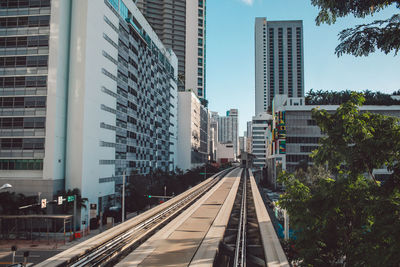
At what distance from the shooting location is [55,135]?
44719mm

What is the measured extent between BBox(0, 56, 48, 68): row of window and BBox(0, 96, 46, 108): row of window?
5.23 metres

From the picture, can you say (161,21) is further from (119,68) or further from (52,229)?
(52,229)

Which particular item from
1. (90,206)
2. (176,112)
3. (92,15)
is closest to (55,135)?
(90,206)

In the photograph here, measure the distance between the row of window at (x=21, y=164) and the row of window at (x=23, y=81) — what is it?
1187cm

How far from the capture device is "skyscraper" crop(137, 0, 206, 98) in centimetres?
15038

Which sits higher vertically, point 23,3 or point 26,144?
point 23,3

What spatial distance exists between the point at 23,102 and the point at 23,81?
11.1ft

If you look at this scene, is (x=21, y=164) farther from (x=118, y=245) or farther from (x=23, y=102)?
(x=118, y=245)

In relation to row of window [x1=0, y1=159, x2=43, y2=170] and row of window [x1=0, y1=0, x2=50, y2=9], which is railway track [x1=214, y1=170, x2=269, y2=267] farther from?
row of window [x1=0, y1=0, x2=50, y2=9]

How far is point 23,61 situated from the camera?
149ft

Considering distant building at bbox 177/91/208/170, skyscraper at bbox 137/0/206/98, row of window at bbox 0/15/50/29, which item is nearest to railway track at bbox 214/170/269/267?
row of window at bbox 0/15/50/29

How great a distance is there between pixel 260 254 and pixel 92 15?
48.0 m

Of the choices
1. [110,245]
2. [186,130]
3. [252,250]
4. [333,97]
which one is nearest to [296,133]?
[333,97]

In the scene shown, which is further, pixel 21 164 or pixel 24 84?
pixel 24 84
